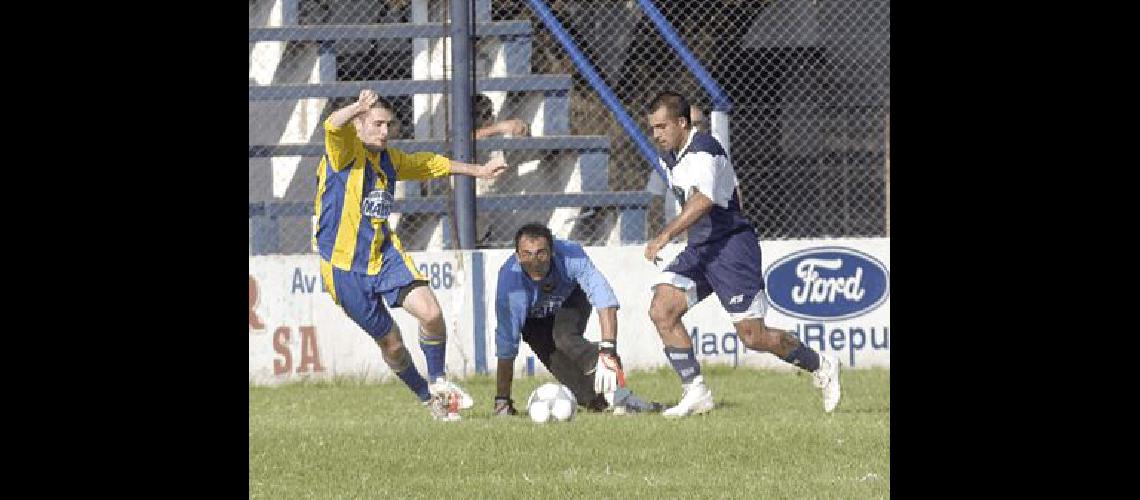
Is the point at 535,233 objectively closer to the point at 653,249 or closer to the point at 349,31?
the point at 653,249

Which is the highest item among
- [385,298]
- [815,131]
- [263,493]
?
[815,131]

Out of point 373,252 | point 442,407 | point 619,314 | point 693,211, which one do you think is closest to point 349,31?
point 619,314

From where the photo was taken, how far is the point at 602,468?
9500 mm

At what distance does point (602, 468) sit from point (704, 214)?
10.8 feet

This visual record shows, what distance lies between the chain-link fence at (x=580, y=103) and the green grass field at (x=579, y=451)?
9.68 ft

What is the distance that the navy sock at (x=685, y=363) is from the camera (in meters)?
12.7

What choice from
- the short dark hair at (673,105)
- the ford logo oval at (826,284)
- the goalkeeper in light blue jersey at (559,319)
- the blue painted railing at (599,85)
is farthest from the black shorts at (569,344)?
the blue painted railing at (599,85)

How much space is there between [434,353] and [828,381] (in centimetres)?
250

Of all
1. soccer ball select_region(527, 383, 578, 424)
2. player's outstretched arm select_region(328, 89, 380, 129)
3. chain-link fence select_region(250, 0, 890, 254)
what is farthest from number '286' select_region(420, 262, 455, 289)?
soccer ball select_region(527, 383, 578, 424)

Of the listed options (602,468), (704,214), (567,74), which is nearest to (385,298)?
(704,214)

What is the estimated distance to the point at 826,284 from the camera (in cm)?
1567

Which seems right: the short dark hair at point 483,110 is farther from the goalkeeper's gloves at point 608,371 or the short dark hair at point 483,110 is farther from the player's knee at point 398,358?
the goalkeeper's gloves at point 608,371
